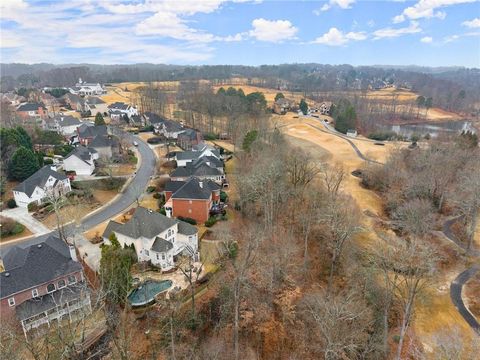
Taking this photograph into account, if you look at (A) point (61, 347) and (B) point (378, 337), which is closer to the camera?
(A) point (61, 347)

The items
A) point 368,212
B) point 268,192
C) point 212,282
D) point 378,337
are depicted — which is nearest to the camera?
point 378,337

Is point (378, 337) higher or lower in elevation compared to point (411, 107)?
lower

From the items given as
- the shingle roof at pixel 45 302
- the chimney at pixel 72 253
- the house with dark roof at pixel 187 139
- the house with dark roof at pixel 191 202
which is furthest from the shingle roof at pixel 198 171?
the shingle roof at pixel 45 302

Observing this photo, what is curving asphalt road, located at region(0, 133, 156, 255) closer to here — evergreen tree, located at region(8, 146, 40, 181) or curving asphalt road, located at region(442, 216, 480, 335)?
evergreen tree, located at region(8, 146, 40, 181)

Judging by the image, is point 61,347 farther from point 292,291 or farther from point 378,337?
point 378,337

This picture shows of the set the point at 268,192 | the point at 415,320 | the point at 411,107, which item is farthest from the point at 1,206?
the point at 411,107

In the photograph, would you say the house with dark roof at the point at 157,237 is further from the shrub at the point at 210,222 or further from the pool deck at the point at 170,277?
the shrub at the point at 210,222

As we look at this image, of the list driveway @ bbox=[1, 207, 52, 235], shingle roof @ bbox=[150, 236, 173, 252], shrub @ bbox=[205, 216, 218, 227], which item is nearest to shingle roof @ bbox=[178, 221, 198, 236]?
shingle roof @ bbox=[150, 236, 173, 252]

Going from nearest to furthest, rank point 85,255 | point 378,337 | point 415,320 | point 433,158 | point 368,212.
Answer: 1. point 378,337
2. point 415,320
3. point 85,255
4. point 368,212
5. point 433,158
